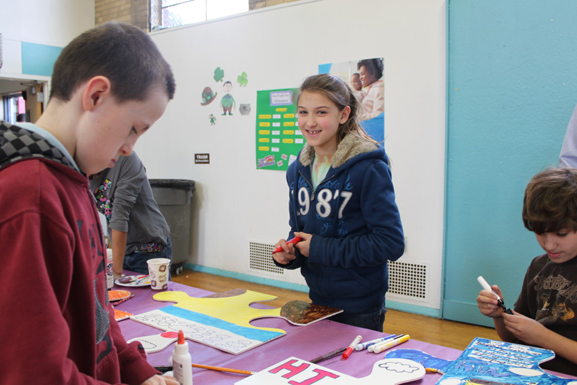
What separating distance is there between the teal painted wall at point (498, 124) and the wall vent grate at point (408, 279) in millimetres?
178

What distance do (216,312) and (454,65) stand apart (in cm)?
253

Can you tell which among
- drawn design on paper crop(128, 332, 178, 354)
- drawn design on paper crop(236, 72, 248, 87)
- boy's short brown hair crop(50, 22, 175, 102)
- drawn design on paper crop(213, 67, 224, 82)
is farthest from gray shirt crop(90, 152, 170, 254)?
drawn design on paper crop(213, 67, 224, 82)

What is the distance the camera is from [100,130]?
703mm

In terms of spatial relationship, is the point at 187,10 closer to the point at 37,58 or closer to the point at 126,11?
the point at 126,11

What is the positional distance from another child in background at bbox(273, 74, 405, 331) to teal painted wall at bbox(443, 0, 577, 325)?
1726 mm

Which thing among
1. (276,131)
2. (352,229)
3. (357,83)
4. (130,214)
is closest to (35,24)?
(276,131)

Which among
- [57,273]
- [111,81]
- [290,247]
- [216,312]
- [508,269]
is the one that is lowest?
[508,269]

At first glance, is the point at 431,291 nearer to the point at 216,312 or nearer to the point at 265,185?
the point at 265,185

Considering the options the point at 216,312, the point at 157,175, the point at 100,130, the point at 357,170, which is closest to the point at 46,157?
the point at 100,130

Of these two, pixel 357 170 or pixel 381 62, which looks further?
pixel 381 62

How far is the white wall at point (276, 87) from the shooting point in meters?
3.35

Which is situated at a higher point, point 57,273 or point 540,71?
point 540,71

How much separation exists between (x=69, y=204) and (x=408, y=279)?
10.4 feet

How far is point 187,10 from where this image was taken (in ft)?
16.9
